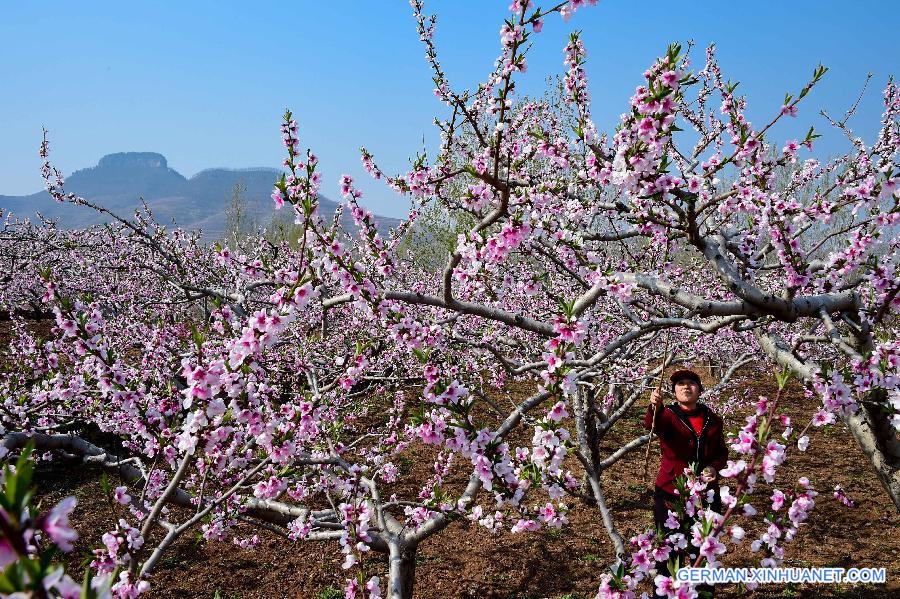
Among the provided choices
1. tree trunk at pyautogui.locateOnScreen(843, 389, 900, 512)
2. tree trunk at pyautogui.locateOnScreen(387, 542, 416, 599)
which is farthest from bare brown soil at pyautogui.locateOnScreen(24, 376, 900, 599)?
tree trunk at pyautogui.locateOnScreen(843, 389, 900, 512)

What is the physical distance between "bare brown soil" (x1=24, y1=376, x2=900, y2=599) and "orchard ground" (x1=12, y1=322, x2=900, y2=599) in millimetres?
11

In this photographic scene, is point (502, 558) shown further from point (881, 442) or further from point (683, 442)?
point (881, 442)

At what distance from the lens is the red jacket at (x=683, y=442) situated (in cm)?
381

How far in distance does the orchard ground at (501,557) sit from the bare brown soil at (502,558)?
11mm

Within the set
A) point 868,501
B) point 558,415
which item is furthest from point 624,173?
point 868,501

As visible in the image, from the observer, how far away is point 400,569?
3240 mm

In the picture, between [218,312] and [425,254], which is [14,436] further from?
[425,254]

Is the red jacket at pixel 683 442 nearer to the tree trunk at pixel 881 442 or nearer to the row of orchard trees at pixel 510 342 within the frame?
the row of orchard trees at pixel 510 342

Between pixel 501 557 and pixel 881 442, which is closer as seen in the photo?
pixel 881 442

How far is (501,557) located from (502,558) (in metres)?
0.02

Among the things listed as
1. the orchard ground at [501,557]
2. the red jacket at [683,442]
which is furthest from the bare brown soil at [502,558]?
the red jacket at [683,442]

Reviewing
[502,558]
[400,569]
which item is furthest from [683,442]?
[502,558]

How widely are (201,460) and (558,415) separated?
8.55ft

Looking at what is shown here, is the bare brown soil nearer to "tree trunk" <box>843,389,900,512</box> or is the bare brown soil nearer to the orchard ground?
the orchard ground
